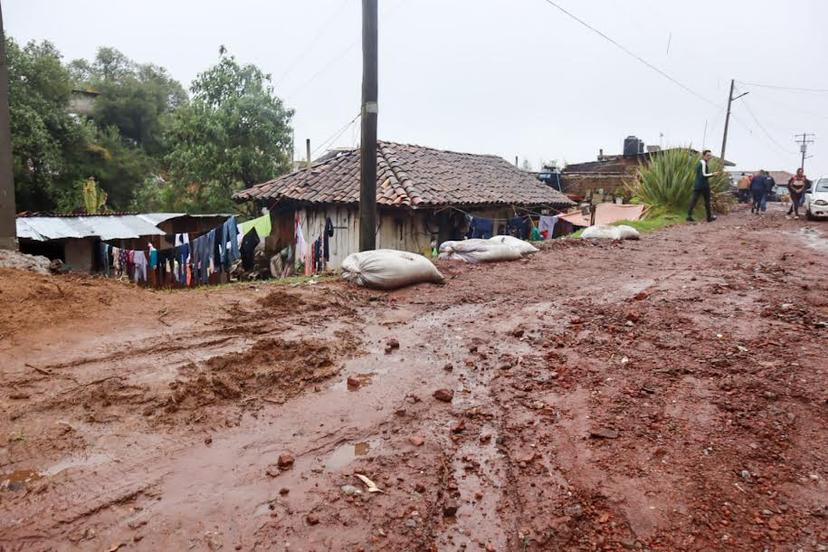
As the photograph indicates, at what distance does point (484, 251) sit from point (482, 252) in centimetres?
4

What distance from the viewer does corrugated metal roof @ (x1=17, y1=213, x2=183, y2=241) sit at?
1155cm

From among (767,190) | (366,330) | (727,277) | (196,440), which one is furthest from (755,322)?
(767,190)

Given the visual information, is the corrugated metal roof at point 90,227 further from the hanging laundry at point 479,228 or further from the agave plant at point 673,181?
the agave plant at point 673,181

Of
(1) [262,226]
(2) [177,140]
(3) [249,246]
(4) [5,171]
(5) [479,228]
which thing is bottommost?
(3) [249,246]

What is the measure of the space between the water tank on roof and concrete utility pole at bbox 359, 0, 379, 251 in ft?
84.9

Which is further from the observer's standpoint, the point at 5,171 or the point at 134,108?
the point at 134,108

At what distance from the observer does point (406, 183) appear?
12344 millimetres

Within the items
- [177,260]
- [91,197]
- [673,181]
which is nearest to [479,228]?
[673,181]

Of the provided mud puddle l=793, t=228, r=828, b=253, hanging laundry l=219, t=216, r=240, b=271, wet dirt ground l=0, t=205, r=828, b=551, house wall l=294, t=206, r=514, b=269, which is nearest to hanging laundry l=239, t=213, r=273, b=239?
house wall l=294, t=206, r=514, b=269

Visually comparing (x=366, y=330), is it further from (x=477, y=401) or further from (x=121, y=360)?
(x=121, y=360)

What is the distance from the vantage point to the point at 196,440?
2.65 meters

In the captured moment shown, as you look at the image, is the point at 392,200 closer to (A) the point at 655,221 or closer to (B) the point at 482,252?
(B) the point at 482,252

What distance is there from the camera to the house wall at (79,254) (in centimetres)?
1252

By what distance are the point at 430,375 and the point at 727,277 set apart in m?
4.36
